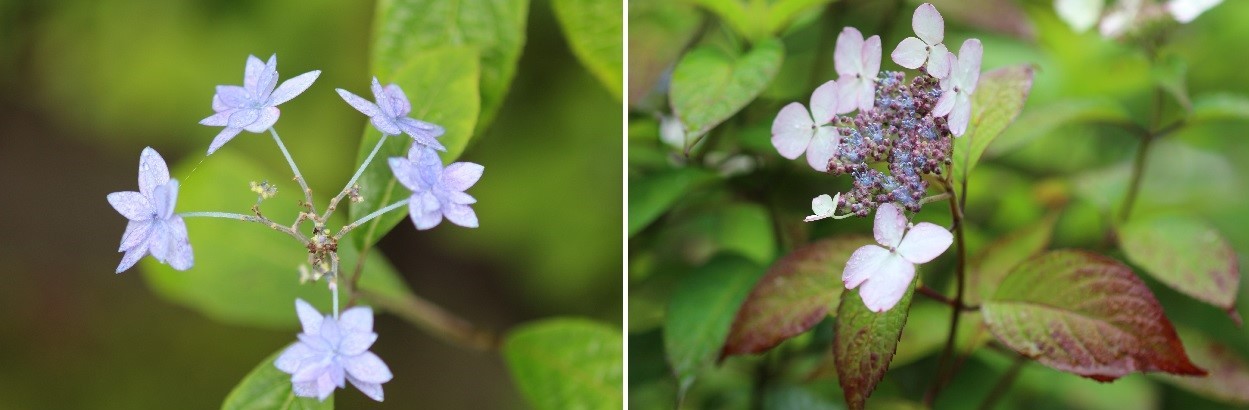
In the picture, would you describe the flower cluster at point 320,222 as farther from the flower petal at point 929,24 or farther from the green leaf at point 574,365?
the green leaf at point 574,365

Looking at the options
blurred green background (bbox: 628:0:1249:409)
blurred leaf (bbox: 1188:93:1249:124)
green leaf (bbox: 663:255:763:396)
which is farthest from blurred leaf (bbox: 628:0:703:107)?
blurred leaf (bbox: 1188:93:1249:124)

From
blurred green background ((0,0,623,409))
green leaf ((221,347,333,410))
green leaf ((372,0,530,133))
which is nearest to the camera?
green leaf ((221,347,333,410))

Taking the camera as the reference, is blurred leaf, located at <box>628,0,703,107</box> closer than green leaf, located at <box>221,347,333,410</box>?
No

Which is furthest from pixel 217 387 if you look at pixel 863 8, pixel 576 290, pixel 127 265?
pixel 863 8

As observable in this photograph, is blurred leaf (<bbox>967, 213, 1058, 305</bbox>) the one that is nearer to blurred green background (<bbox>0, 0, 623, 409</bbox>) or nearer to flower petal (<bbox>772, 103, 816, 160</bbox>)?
flower petal (<bbox>772, 103, 816, 160</bbox>)

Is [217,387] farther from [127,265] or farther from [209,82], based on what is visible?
[127,265]
